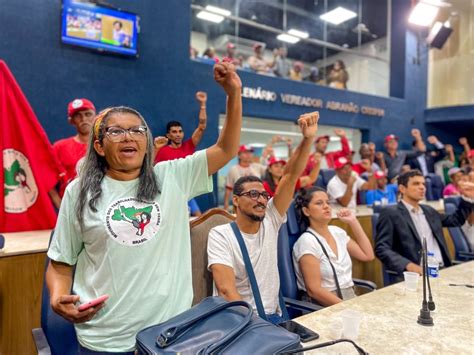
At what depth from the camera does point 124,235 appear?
1.13 meters

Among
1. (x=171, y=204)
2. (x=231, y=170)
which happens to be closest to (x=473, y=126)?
(x=231, y=170)

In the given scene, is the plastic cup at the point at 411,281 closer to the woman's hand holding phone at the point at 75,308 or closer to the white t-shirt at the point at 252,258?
the white t-shirt at the point at 252,258

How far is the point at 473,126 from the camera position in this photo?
980 centimetres

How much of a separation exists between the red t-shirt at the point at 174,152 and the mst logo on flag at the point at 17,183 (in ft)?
4.39

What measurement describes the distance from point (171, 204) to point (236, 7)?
6179 millimetres

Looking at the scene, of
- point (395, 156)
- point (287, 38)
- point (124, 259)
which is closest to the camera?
point (124, 259)

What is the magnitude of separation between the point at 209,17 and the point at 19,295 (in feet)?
17.6

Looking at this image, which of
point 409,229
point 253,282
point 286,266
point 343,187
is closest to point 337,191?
point 343,187

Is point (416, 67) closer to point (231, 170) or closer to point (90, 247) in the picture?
point (231, 170)

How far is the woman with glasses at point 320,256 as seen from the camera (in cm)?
197

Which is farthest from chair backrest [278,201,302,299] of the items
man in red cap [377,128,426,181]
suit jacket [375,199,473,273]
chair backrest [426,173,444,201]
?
chair backrest [426,173,444,201]

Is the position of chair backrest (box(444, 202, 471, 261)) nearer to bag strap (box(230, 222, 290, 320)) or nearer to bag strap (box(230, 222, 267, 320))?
bag strap (box(230, 222, 290, 320))

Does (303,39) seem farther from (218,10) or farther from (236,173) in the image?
(236,173)

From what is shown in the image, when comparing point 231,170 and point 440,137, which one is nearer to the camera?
point 231,170
